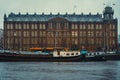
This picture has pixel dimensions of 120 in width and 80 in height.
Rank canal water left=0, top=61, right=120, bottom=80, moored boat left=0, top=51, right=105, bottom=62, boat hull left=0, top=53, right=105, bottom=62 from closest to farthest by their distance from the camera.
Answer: canal water left=0, top=61, right=120, bottom=80 < moored boat left=0, top=51, right=105, bottom=62 < boat hull left=0, top=53, right=105, bottom=62

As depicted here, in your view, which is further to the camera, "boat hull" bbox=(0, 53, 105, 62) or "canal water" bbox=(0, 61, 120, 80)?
"boat hull" bbox=(0, 53, 105, 62)

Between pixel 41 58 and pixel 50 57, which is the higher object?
pixel 50 57

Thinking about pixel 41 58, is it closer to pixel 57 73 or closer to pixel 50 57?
pixel 50 57

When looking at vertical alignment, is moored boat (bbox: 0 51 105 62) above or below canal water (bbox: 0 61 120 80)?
above

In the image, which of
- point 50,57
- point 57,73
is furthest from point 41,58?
point 57,73

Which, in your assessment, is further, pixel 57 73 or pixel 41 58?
pixel 41 58

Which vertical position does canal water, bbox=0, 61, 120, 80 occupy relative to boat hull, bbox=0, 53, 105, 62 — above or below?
below

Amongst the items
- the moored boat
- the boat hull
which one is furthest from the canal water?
the boat hull

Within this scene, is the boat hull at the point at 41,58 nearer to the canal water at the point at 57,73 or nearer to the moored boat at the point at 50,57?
the moored boat at the point at 50,57

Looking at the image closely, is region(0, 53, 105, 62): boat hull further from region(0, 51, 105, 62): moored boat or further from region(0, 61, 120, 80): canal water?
region(0, 61, 120, 80): canal water

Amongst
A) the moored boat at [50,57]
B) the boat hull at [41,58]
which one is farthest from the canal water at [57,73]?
the boat hull at [41,58]

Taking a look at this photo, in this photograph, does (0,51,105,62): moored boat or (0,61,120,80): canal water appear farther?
(0,51,105,62): moored boat

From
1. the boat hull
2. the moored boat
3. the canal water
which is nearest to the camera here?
the canal water

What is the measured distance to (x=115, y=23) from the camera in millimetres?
199750
